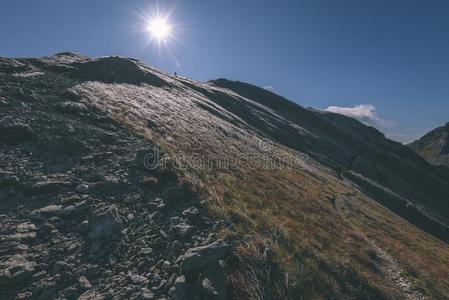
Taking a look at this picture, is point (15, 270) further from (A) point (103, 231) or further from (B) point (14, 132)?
(B) point (14, 132)

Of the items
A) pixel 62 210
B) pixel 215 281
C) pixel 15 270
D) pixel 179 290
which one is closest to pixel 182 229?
pixel 215 281

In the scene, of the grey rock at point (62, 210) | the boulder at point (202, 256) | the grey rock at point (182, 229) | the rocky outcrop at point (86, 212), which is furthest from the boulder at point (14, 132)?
the boulder at point (202, 256)

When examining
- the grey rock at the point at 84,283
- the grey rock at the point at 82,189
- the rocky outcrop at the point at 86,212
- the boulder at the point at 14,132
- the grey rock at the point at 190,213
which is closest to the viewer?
the grey rock at the point at 84,283

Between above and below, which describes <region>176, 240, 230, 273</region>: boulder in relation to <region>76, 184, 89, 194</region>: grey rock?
below

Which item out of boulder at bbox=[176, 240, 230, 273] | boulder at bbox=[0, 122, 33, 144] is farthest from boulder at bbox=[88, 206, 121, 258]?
boulder at bbox=[0, 122, 33, 144]

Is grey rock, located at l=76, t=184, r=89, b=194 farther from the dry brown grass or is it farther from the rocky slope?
the dry brown grass

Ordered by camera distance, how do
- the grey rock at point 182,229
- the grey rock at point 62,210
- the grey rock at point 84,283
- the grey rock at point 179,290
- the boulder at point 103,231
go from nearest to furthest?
the grey rock at point 84,283 → the grey rock at point 179,290 → the boulder at point 103,231 → the grey rock at point 62,210 → the grey rock at point 182,229

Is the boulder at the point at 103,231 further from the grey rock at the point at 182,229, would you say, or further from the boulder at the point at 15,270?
the grey rock at the point at 182,229

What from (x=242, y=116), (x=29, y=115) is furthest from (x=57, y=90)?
(x=242, y=116)

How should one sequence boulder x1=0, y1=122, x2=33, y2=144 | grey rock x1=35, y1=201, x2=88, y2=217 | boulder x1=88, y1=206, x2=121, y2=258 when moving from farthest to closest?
boulder x1=0, y1=122, x2=33, y2=144
grey rock x1=35, y1=201, x2=88, y2=217
boulder x1=88, y1=206, x2=121, y2=258

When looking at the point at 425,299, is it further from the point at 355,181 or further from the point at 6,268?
the point at 355,181

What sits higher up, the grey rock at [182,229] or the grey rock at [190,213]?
the grey rock at [190,213]

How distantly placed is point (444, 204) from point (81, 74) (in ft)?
376

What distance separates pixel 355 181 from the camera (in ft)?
270
